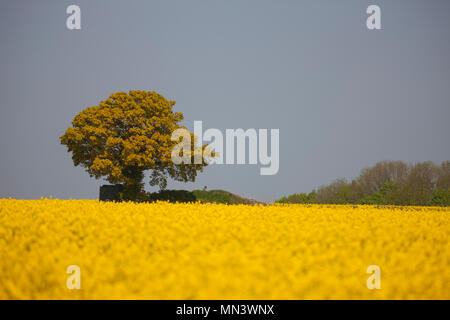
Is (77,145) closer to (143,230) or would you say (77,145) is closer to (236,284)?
(143,230)

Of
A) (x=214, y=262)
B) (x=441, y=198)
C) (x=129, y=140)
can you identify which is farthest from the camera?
(x=441, y=198)

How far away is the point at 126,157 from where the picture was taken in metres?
27.7

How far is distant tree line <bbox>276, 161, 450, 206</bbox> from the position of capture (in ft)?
126

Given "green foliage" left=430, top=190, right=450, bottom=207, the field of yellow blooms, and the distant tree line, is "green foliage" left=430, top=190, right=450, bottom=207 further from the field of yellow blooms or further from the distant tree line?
the field of yellow blooms

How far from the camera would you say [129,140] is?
28.2 meters

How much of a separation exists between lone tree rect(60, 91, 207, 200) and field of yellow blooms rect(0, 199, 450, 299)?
19317 millimetres

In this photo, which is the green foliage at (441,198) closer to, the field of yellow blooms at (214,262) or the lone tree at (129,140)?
the lone tree at (129,140)

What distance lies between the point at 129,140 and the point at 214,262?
2391cm

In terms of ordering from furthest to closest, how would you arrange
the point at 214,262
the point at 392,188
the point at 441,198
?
the point at 392,188
the point at 441,198
the point at 214,262

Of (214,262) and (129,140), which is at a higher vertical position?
(129,140)

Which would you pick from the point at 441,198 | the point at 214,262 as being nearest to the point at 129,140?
the point at 214,262

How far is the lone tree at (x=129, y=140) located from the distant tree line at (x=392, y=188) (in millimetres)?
19609

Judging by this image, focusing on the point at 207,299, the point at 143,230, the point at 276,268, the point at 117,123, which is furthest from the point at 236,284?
the point at 117,123

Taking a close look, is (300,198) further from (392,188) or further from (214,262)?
(214,262)
